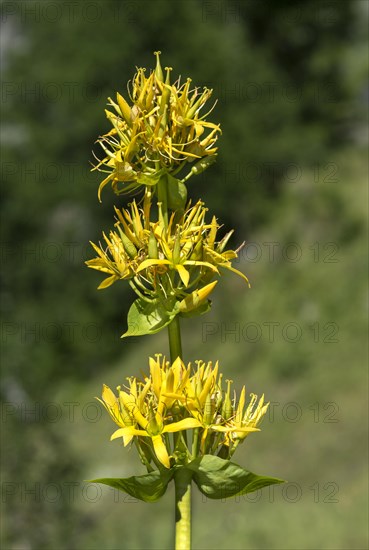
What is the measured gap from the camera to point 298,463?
16719mm

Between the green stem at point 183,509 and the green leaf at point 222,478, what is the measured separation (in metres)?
0.03

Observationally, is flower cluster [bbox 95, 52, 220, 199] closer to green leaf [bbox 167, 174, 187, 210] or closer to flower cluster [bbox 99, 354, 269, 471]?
green leaf [bbox 167, 174, 187, 210]

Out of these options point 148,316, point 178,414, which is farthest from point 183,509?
point 148,316

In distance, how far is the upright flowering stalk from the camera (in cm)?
235

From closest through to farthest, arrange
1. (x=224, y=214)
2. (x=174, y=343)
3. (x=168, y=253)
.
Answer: (x=174, y=343), (x=168, y=253), (x=224, y=214)

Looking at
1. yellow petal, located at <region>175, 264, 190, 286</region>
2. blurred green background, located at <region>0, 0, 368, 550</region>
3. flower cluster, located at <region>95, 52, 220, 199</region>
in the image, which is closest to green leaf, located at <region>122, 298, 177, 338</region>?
yellow petal, located at <region>175, 264, 190, 286</region>

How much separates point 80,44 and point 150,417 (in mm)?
27733

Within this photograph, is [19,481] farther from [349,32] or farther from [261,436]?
[349,32]

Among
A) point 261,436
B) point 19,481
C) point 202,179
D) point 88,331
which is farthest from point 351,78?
point 19,481

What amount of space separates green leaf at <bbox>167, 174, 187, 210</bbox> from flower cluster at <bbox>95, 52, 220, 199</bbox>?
0.04 metres

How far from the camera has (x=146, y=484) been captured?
2385 millimetres

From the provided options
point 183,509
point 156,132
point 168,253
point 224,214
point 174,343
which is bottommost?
point 183,509

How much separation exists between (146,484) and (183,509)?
128mm

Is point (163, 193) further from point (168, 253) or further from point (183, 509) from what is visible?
point (183, 509)
